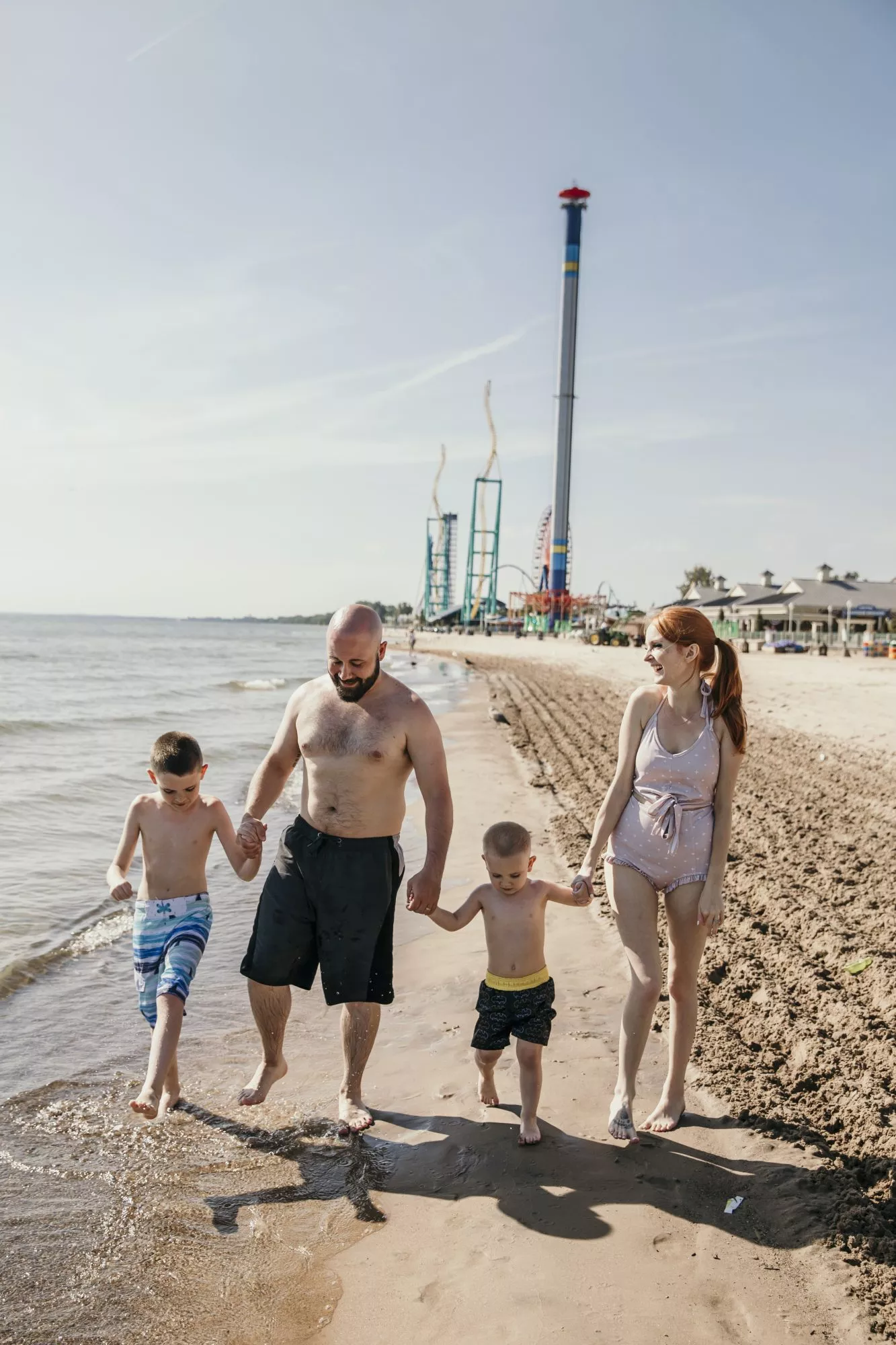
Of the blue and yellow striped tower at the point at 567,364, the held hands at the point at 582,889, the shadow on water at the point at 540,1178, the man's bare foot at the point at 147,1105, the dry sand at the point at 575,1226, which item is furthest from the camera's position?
the blue and yellow striped tower at the point at 567,364

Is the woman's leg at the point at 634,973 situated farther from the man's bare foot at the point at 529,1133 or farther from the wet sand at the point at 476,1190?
the man's bare foot at the point at 529,1133

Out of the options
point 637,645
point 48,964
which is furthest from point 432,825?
point 637,645

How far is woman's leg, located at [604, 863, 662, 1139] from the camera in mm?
3213

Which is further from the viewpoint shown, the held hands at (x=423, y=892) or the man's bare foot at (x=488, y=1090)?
the man's bare foot at (x=488, y=1090)

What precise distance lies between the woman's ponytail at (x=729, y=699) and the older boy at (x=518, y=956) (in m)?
0.76

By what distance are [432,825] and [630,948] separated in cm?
81

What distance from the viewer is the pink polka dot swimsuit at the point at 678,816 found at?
3.19 meters

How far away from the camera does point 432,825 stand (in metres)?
3.40

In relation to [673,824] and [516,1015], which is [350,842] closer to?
[516,1015]

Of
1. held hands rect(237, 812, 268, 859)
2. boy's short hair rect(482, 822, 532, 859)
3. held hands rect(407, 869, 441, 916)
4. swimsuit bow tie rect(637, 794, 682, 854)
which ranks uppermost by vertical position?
swimsuit bow tie rect(637, 794, 682, 854)

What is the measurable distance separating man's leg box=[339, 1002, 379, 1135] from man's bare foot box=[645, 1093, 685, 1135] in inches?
40.1

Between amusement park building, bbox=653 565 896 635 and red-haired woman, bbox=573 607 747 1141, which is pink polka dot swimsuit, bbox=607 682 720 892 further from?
amusement park building, bbox=653 565 896 635

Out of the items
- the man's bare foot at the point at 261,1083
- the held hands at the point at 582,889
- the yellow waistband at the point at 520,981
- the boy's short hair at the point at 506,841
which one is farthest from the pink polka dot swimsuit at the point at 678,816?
the man's bare foot at the point at 261,1083

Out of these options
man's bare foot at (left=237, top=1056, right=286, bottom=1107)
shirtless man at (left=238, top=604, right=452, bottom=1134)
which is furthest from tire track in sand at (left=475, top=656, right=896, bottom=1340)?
man's bare foot at (left=237, top=1056, right=286, bottom=1107)
